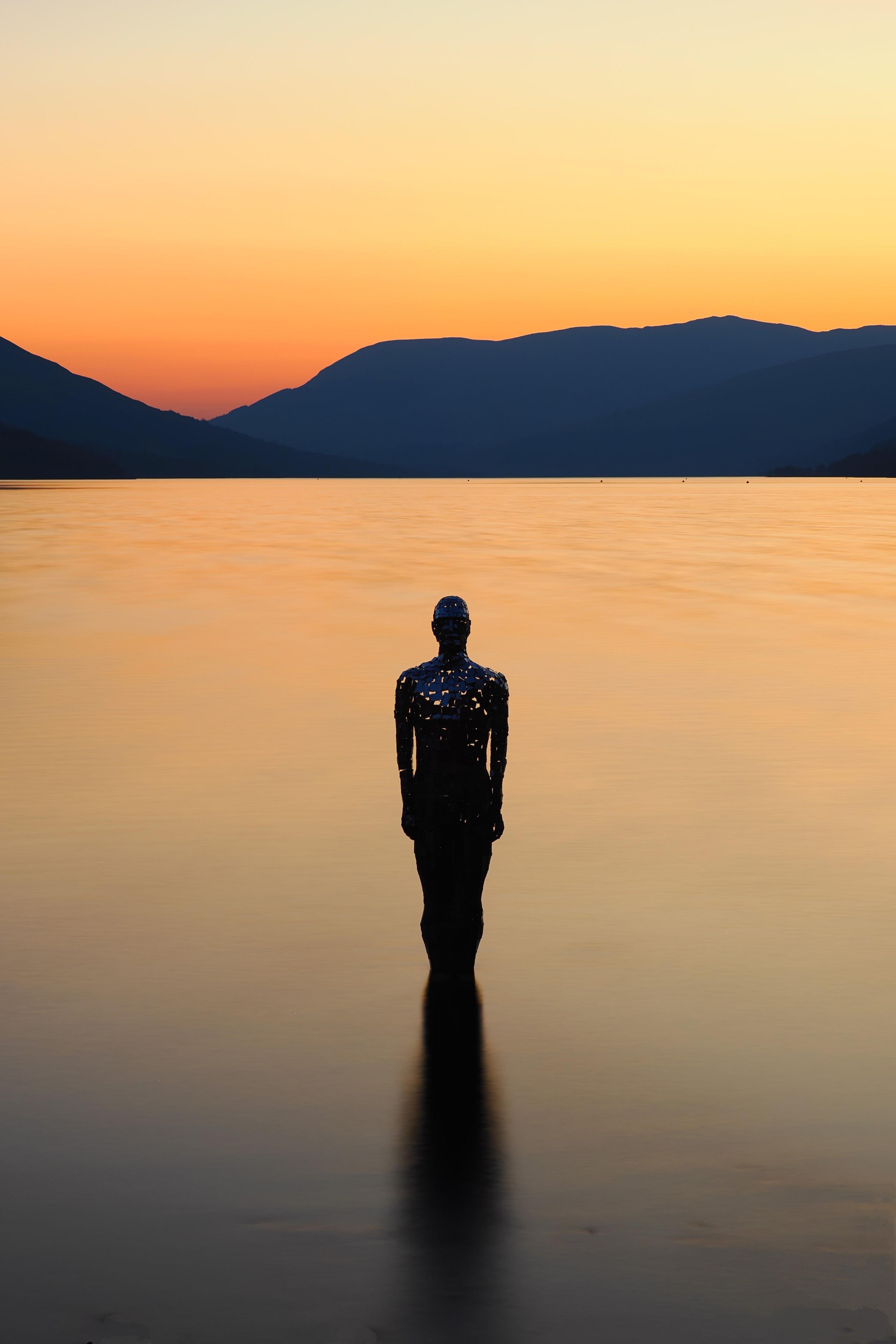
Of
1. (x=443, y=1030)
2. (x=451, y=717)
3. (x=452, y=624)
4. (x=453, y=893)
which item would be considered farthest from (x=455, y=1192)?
(x=452, y=624)

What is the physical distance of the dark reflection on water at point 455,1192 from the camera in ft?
17.7

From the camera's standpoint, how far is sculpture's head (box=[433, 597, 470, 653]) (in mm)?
8562

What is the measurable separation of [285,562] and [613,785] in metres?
43.9

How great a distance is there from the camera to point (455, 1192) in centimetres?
633

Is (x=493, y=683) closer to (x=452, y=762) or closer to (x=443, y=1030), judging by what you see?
(x=452, y=762)

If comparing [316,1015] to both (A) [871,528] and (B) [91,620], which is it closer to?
(B) [91,620]

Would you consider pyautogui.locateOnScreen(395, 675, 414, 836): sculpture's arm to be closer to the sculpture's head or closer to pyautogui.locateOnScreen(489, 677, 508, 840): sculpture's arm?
the sculpture's head

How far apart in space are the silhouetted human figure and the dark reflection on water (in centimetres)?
75

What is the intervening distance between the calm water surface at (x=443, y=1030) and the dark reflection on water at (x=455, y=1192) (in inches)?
0.8

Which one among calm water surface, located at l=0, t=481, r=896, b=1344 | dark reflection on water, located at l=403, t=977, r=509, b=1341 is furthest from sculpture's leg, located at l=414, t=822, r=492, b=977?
dark reflection on water, located at l=403, t=977, r=509, b=1341

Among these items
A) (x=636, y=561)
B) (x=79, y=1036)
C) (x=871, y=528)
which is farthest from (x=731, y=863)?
(x=871, y=528)

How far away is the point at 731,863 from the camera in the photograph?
40.5 ft

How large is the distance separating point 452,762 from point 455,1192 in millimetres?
2724

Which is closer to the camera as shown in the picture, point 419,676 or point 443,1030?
point 443,1030
